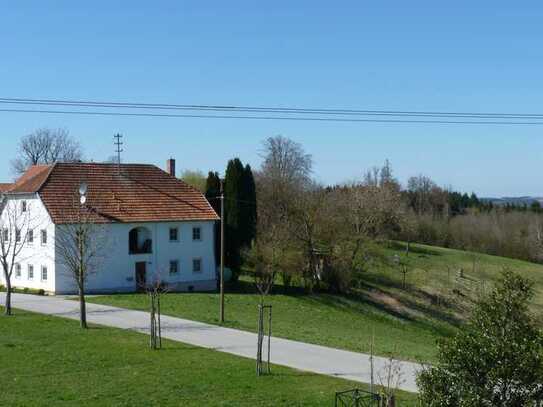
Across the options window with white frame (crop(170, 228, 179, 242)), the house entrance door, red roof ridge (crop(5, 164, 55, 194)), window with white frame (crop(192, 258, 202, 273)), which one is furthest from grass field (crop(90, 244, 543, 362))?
red roof ridge (crop(5, 164, 55, 194))

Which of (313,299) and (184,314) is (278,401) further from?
(313,299)

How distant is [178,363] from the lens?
18.3 m

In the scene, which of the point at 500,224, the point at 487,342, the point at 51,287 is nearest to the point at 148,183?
the point at 51,287

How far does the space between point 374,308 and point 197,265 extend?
11.7m

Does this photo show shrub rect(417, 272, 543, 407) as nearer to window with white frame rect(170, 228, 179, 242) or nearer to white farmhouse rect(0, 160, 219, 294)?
white farmhouse rect(0, 160, 219, 294)

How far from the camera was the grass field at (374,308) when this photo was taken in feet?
89.1

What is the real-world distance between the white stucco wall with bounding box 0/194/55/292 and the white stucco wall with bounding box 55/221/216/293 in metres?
1.30

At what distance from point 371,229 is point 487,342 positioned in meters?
42.5

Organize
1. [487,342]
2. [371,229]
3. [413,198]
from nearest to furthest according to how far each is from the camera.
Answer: [487,342] → [371,229] → [413,198]

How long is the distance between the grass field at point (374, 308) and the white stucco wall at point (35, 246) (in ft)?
19.1

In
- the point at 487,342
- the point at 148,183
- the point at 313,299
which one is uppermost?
the point at 148,183

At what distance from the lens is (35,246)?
1593 inches

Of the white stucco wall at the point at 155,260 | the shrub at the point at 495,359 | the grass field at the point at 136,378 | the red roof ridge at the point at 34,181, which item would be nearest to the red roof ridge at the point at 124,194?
the red roof ridge at the point at 34,181

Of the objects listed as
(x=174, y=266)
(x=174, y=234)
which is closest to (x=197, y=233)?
(x=174, y=234)
